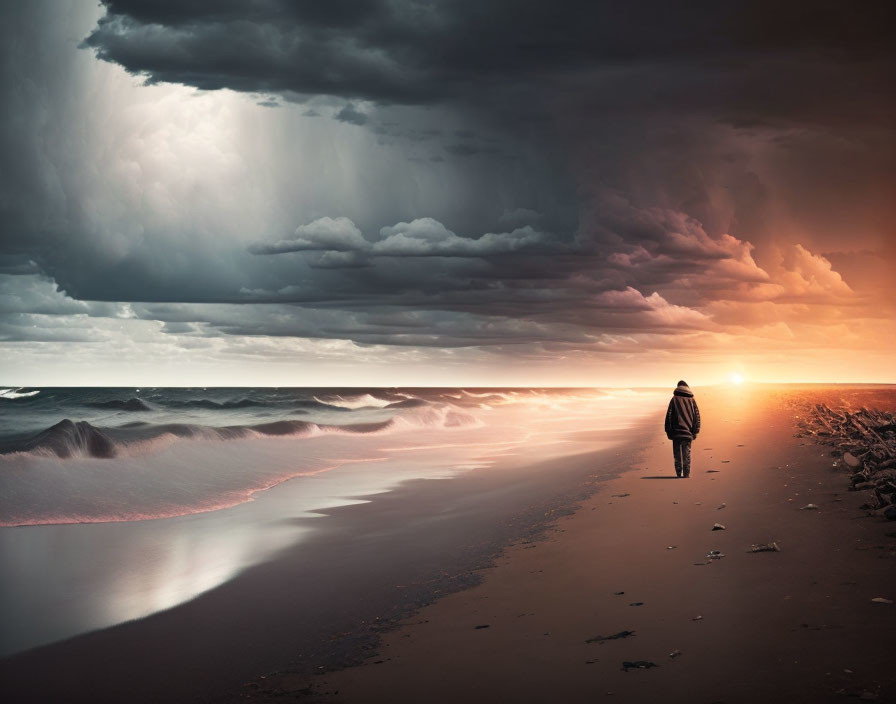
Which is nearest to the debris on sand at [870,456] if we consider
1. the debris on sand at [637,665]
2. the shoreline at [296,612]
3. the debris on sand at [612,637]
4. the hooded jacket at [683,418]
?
the hooded jacket at [683,418]

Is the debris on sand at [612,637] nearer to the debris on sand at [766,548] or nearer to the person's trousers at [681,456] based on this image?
the debris on sand at [766,548]

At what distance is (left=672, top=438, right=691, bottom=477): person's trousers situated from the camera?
18.4m

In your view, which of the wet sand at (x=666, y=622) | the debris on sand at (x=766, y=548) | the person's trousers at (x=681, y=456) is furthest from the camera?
the person's trousers at (x=681, y=456)

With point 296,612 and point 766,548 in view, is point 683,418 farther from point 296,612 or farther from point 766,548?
point 296,612

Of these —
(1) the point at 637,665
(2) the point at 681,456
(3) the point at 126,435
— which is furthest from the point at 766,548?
(3) the point at 126,435

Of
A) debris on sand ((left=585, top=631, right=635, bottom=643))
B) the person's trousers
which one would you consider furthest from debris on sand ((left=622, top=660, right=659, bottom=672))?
the person's trousers

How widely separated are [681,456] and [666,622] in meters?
11.4

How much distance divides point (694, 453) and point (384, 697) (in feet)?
62.2

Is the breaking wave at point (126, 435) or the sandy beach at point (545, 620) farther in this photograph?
the breaking wave at point (126, 435)

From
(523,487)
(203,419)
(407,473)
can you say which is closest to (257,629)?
(523,487)

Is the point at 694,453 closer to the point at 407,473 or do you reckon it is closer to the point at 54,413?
the point at 407,473

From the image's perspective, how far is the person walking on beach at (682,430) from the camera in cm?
1838

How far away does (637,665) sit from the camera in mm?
6641

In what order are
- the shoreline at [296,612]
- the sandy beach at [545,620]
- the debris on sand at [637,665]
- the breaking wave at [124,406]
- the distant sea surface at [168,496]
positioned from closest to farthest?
the sandy beach at [545,620] → the debris on sand at [637,665] → the shoreline at [296,612] → the distant sea surface at [168,496] → the breaking wave at [124,406]
